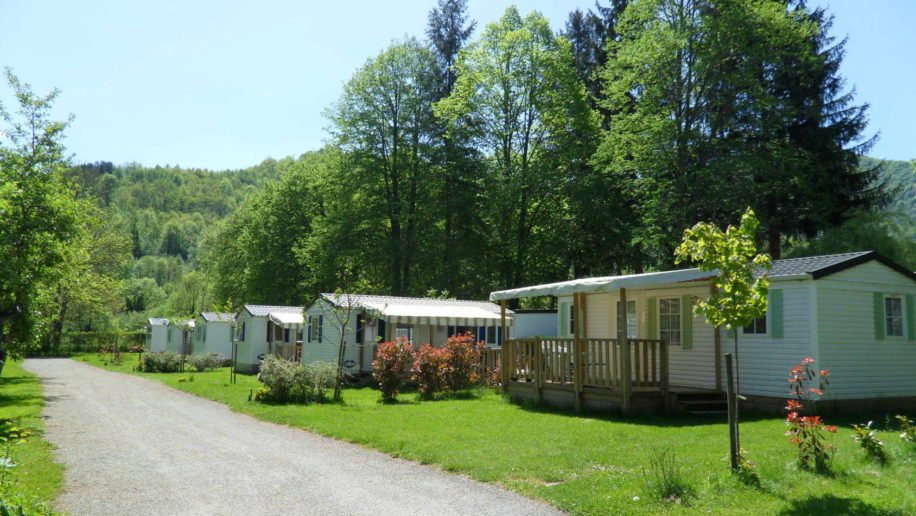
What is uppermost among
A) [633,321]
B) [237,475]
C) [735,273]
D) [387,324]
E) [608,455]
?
[735,273]

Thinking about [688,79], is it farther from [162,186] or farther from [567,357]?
[162,186]

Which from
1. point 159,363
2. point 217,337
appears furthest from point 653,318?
point 217,337

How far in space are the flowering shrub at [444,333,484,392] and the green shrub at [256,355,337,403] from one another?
137 inches

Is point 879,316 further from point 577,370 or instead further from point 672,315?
point 577,370

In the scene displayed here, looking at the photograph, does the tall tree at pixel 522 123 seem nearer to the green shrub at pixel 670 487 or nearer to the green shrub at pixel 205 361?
the green shrub at pixel 205 361

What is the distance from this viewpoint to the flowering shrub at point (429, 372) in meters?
17.6

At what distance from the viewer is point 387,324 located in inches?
874

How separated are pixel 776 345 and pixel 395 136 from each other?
23428 mm

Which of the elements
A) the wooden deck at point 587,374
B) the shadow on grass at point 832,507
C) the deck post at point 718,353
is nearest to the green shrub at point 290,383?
the wooden deck at point 587,374

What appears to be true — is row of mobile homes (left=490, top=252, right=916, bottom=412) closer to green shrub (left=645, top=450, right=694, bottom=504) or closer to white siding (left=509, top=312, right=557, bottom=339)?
green shrub (left=645, top=450, right=694, bottom=504)

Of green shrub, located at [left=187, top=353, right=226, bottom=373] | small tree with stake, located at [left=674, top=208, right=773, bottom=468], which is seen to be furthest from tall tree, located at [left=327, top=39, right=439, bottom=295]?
small tree with stake, located at [left=674, top=208, right=773, bottom=468]

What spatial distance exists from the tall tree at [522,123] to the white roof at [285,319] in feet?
31.8

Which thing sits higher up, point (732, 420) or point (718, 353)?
point (718, 353)

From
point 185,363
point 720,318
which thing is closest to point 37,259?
point 720,318
